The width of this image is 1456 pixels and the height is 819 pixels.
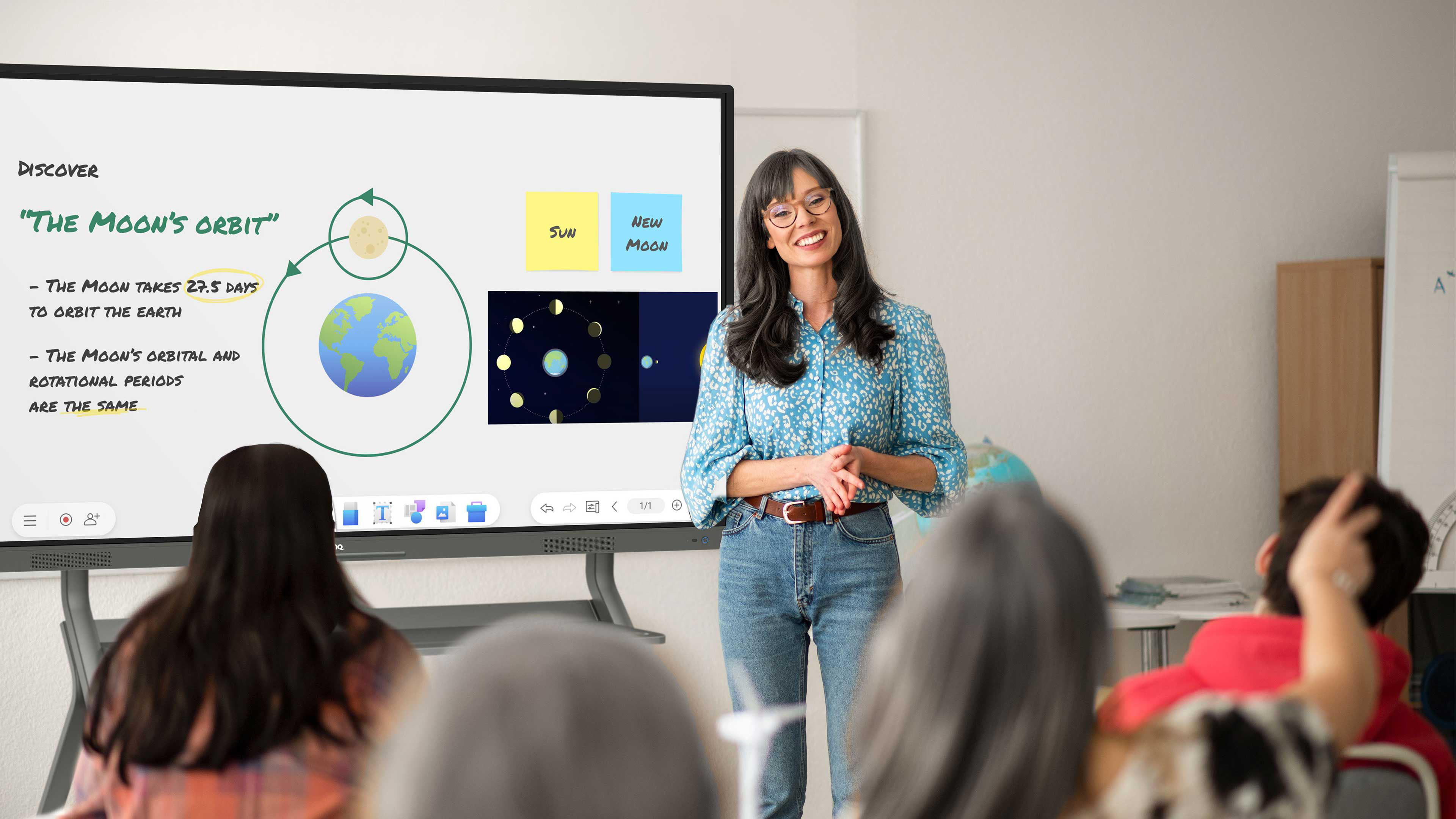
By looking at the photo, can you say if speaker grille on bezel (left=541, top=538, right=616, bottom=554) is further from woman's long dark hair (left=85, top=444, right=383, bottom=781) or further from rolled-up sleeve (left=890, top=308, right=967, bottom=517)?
woman's long dark hair (left=85, top=444, right=383, bottom=781)

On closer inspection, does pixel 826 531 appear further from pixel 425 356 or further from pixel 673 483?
pixel 425 356

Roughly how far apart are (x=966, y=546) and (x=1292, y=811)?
0.30 m

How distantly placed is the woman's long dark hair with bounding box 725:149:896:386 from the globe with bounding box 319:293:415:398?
877mm

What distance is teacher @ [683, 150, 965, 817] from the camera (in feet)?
5.79

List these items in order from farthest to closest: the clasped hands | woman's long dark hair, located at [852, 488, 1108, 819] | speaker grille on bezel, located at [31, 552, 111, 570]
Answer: speaker grille on bezel, located at [31, 552, 111, 570] < the clasped hands < woman's long dark hair, located at [852, 488, 1108, 819]

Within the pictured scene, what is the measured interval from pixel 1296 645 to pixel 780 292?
1097 mm

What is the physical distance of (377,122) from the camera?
240cm

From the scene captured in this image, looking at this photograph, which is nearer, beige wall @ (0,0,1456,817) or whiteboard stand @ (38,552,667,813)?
whiteboard stand @ (38,552,667,813)

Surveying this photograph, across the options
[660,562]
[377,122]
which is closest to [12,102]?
[377,122]

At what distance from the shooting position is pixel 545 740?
51 cm

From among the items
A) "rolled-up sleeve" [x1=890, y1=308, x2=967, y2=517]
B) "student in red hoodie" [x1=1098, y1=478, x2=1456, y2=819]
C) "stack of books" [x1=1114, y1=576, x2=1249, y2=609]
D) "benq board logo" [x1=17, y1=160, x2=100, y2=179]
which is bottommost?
"stack of books" [x1=1114, y1=576, x2=1249, y2=609]

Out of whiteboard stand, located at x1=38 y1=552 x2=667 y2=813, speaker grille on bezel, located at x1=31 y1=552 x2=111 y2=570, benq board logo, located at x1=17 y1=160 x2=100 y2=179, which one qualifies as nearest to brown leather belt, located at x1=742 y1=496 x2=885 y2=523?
whiteboard stand, located at x1=38 y1=552 x2=667 y2=813

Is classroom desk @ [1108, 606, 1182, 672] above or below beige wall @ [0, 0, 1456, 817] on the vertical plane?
below

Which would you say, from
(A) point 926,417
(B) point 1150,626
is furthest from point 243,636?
(B) point 1150,626
